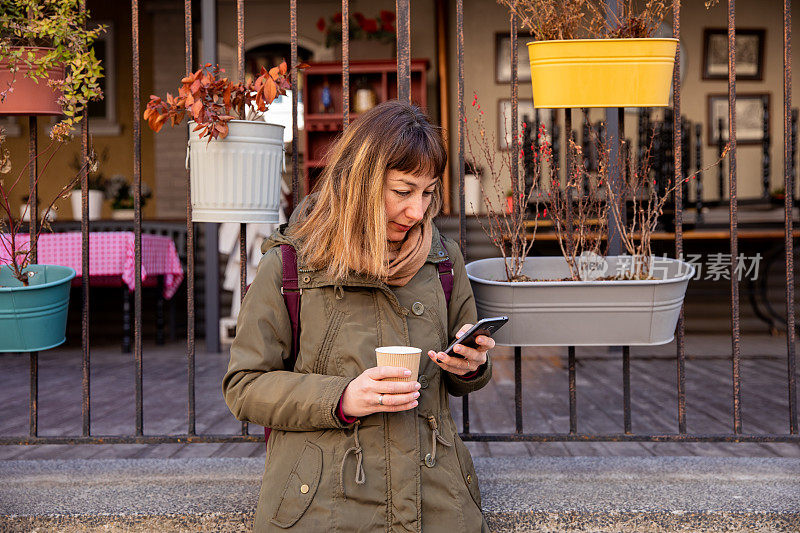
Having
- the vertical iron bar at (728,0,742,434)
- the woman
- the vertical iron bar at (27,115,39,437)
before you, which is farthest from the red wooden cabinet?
the woman

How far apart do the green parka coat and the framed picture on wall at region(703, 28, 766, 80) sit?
7723 millimetres

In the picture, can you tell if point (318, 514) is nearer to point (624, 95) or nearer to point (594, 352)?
point (624, 95)

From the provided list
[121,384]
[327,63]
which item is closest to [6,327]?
[121,384]

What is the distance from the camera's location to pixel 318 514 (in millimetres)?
1622

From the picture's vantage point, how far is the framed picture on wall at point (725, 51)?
27.5 ft

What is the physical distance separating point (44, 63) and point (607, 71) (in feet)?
4.96

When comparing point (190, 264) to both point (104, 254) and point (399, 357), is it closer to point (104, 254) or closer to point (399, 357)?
point (399, 357)

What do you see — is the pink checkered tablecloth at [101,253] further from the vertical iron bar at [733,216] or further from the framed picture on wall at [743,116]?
the framed picture on wall at [743,116]

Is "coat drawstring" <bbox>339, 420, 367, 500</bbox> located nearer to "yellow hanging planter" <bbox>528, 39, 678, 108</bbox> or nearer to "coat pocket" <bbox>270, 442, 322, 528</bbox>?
"coat pocket" <bbox>270, 442, 322, 528</bbox>

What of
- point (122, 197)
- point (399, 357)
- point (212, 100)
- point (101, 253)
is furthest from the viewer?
point (122, 197)

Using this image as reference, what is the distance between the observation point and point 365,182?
1.65m

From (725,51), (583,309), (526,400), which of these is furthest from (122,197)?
(725,51)

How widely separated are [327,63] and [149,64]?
222 cm

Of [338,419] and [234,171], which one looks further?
[234,171]
